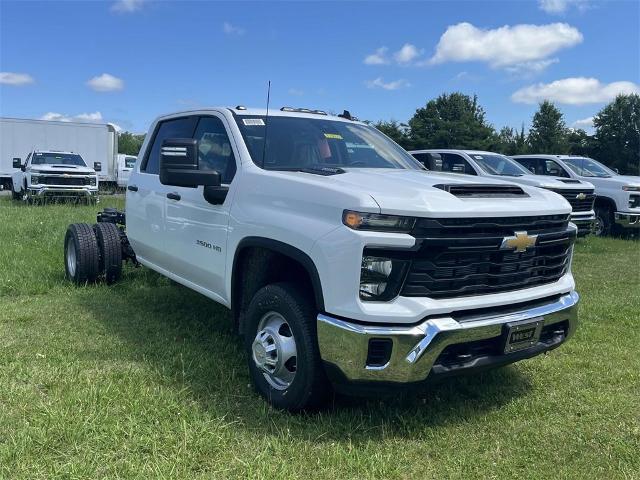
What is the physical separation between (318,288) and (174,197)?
2.06 meters

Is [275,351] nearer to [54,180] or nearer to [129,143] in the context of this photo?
[54,180]

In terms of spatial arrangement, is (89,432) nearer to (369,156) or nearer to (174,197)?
(174,197)

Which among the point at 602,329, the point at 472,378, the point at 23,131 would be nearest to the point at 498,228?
the point at 472,378

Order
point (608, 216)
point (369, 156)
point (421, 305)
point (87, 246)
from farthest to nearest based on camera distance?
point (608, 216), point (87, 246), point (369, 156), point (421, 305)

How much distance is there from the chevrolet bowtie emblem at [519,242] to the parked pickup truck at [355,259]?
0.04ft

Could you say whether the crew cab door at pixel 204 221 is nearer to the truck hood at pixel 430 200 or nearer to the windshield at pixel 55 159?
the truck hood at pixel 430 200

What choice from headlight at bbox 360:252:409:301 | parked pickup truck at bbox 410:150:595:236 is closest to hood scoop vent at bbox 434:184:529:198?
headlight at bbox 360:252:409:301

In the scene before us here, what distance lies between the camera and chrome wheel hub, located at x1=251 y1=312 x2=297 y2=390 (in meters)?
3.48

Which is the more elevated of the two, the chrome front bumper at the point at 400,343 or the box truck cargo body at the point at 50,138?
the box truck cargo body at the point at 50,138

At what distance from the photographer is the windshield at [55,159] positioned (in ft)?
62.7


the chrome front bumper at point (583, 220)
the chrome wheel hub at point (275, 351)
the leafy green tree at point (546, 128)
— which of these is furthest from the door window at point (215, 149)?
the leafy green tree at point (546, 128)

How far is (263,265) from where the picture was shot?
379 cm

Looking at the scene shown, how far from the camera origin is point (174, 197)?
4750 millimetres

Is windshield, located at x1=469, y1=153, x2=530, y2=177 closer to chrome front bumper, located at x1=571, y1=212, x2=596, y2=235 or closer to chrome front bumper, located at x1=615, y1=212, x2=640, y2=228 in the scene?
chrome front bumper, located at x1=571, y1=212, x2=596, y2=235
